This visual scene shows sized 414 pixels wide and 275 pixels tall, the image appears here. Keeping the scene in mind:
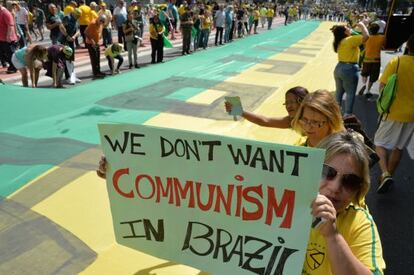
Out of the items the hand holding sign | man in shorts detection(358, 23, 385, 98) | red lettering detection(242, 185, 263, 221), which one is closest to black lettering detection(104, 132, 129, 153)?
red lettering detection(242, 185, 263, 221)

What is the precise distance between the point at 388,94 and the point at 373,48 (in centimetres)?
549

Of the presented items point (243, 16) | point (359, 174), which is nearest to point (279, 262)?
point (359, 174)

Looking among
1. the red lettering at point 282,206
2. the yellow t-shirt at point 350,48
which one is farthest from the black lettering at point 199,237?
the yellow t-shirt at point 350,48

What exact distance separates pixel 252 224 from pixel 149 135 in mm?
692

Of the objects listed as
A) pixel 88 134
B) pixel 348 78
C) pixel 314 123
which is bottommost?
pixel 88 134

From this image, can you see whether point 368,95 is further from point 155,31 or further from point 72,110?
point 72,110

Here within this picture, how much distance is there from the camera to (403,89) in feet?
14.3

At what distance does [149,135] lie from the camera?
199 cm

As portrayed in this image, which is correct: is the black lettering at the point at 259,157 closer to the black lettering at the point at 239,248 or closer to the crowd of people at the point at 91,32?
the black lettering at the point at 239,248

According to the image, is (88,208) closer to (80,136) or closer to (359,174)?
(80,136)

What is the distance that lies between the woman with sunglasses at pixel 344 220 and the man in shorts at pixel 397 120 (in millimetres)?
3009

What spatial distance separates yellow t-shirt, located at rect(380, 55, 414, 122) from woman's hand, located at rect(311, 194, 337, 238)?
333 centimetres

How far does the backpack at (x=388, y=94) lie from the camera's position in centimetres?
432

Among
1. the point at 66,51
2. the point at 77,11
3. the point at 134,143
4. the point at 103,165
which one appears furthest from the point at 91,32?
the point at 134,143
